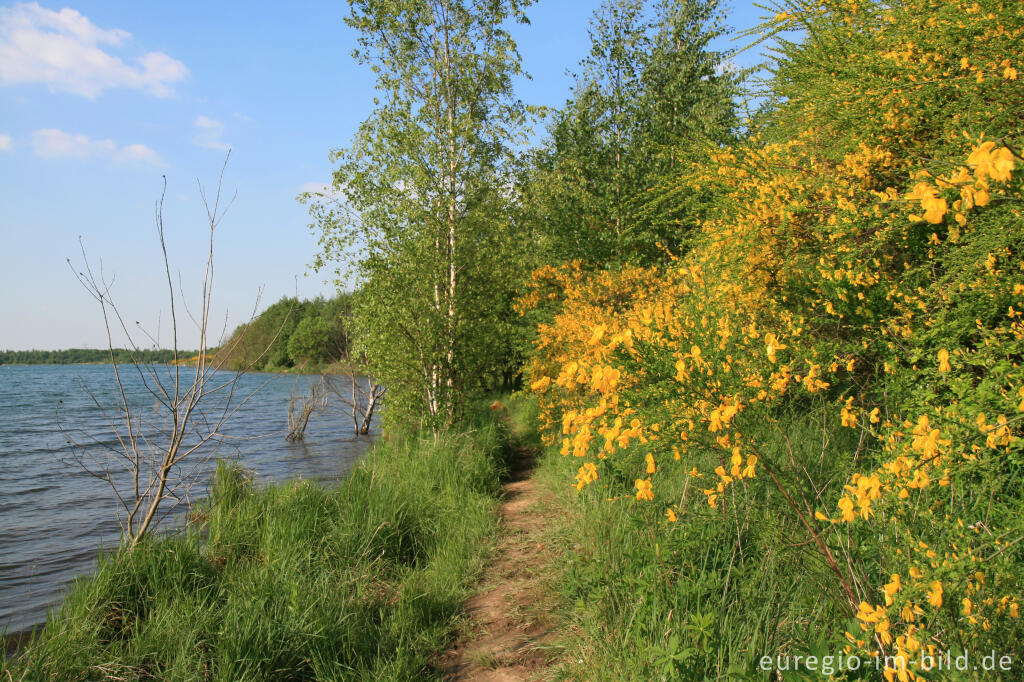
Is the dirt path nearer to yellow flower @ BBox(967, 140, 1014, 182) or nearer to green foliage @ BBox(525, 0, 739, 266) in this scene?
yellow flower @ BBox(967, 140, 1014, 182)

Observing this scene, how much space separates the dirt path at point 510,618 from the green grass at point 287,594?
0.42 ft

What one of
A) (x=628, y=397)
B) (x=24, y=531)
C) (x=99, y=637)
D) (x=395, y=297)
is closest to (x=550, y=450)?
(x=395, y=297)

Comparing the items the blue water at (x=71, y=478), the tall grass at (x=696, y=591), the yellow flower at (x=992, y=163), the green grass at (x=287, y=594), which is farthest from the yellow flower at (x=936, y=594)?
the blue water at (x=71, y=478)

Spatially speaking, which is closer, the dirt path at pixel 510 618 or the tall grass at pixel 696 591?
the tall grass at pixel 696 591

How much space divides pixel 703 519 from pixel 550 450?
14.6 feet

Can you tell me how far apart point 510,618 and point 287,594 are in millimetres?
1315

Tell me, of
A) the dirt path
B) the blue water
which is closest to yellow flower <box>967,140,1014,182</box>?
the dirt path

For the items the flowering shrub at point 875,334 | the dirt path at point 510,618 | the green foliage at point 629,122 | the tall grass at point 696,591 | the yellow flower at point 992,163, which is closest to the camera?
the yellow flower at point 992,163

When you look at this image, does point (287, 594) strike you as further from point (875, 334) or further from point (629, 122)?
point (629, 122)

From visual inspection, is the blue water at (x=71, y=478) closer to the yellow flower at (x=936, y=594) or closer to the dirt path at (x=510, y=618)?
the dirt path at (x=510, y=618)

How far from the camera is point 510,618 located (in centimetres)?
349

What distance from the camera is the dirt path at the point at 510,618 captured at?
3.00m

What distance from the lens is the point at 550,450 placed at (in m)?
7.57

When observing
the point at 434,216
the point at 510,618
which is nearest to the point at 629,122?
the point at 434,216
